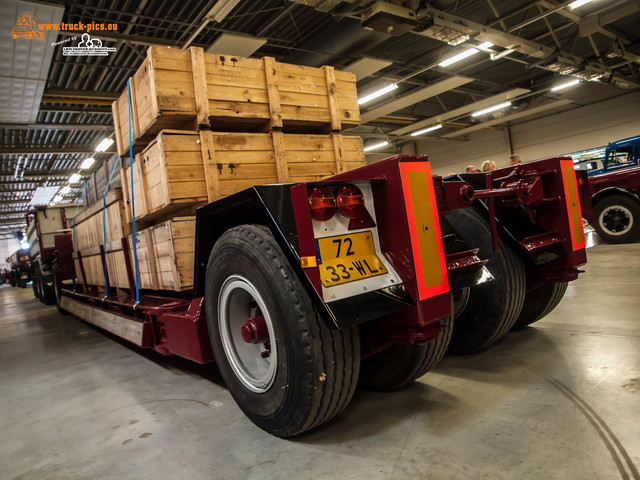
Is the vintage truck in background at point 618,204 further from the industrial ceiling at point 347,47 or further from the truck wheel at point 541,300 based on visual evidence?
the truck wheel at point 541,300

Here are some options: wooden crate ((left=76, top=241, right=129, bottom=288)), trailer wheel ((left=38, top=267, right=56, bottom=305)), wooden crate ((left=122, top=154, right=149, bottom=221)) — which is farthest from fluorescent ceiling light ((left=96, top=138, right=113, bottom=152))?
wooden crate ((left=122, top=154, right=149, bottom=221))

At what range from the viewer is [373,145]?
2150 cm

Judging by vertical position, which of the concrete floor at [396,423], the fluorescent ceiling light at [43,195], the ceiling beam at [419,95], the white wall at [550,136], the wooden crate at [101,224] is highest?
the fluorescent ceiling light at [43,195]

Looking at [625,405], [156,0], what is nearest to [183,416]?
[625,405]

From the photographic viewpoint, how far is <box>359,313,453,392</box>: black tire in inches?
98.7

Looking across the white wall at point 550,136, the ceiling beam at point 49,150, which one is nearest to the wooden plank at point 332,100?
the ceiling beam at point 49,150

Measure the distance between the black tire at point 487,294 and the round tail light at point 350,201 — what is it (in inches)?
57.3

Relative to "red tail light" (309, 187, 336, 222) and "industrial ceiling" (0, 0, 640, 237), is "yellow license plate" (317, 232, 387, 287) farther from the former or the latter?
"industrial ceiling" (0, 0, 640, 237)

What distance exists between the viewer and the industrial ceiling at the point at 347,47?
25.4ft

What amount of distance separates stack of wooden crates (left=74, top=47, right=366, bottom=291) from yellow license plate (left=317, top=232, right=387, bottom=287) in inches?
64.7

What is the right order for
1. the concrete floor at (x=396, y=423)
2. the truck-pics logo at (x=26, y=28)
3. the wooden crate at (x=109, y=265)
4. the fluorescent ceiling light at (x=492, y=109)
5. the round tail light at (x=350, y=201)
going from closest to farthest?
1. the concrete floor at (x=396, y=423)
2. the round tail light at (x=350, y=201)
3. the wooden crate at (x=109, y=265)
4. the truck-pics logo at (x=26, y=28)
5. the fluorescent ceiling light at (x=492, y=109)

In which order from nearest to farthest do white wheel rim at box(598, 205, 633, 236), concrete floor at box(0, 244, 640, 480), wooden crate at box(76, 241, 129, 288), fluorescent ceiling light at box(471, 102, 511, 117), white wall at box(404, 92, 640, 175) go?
concrete floor at box(0, 244, 640, 480) < wooden crate at box(76, 241, 129, 288) < white wheel rim at box(598, 205, 633, 236) < fluorescent ceiling light at box(471, 102, 511, 117) < white wall at box(404, 92, 640, 175)

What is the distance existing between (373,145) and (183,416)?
20040 millimetres

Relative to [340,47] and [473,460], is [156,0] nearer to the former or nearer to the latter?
[340,47]
